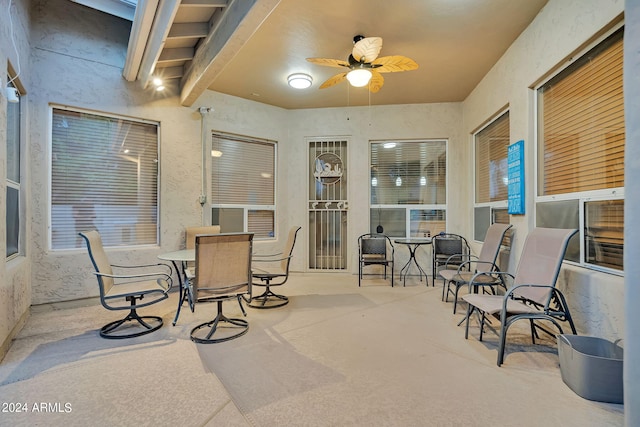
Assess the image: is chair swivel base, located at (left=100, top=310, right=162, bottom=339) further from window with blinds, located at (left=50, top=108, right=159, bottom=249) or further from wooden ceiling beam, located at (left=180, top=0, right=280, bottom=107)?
wooden ceiling beam, located at (left=180, top=0, right=280, bottom=107)

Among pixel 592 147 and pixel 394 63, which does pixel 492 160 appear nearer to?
pixel 592 147

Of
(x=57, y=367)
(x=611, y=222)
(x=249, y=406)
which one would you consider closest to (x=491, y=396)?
(x=249, y=406)

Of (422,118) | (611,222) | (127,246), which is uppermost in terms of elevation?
(422,118)

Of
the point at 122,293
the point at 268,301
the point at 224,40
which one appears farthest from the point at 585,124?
the point at 122,293

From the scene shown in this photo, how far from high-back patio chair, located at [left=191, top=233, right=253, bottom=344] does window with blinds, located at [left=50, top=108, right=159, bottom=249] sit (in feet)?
6.75

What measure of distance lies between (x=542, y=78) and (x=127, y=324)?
4761 mm

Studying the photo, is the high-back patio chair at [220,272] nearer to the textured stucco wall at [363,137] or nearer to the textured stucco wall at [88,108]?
the textured stucco wall at [88,108]

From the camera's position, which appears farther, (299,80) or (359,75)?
(299,80)

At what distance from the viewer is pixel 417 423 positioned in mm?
1621

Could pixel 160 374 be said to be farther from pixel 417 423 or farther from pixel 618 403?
pixel 618 403

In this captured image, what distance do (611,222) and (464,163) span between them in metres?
3.05

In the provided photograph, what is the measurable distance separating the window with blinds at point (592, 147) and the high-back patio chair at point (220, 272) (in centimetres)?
279

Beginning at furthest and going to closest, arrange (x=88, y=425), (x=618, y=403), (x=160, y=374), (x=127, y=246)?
1. (x=127, y=246)
2. (x=160, y=374)
3. (x=618, y=403)
4. (x=88, y=425)

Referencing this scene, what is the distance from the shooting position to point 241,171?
204 inches
